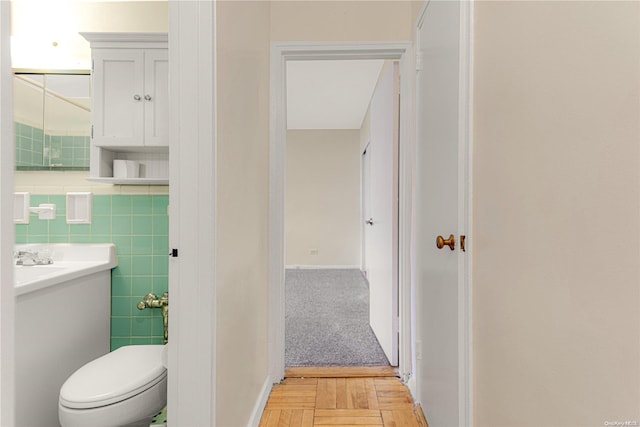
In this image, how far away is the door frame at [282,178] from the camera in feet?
6.77

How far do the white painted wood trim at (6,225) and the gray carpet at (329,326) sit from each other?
2069mm

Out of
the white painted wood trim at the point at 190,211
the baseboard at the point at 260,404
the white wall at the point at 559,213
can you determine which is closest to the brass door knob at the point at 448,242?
the white wall at the point at 559,213

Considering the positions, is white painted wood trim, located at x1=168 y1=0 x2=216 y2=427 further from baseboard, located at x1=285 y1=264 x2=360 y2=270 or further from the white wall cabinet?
baseboard, located at x1=285 y1=264 x2=360 y2=270

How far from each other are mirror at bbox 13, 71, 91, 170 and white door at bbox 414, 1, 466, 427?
186 centimetres

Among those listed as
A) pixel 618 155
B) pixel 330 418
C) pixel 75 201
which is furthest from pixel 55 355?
pixel 618 155

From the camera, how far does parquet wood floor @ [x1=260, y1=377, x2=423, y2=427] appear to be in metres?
1.74

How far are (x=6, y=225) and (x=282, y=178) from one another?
67.7 inches

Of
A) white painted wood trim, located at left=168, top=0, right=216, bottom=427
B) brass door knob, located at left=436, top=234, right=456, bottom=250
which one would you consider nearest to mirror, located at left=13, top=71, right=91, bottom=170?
white painted wood trim, located at left=168, top=0, right=216, bottom=427

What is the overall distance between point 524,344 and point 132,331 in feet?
6.49

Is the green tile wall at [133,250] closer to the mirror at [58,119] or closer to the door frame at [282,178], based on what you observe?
the mirror at [58,119]

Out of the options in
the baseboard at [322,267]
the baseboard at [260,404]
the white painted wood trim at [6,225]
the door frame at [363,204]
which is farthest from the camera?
the baseboard at [322,267]

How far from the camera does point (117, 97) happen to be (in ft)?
6.31

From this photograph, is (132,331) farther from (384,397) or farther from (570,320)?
(570,320)

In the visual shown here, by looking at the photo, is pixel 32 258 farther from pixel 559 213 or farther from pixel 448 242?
pixel 559 213
